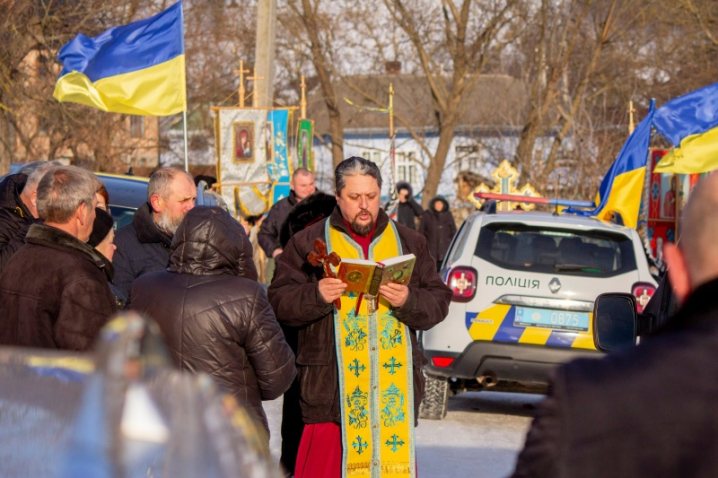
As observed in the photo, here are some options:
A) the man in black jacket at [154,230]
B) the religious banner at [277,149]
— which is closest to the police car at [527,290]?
the man in black jacket at [154,230]

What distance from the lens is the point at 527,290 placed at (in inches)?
316

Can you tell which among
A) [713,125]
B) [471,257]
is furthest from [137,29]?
[713,125]

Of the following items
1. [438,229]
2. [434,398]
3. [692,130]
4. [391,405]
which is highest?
[692,130]

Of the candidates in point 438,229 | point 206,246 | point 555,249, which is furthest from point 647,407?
point 438,229

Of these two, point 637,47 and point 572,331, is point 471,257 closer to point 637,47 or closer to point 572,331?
point 572,331

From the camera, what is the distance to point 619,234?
8.22 metres

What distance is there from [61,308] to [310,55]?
2971cm

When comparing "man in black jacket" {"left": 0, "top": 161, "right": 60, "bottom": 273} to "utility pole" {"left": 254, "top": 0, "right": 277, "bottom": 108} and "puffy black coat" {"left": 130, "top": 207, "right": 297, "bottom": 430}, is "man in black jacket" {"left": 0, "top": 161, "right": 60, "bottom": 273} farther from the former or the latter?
"utility pole" {"left": 254, "top": 0, "right": 277, "bottom": 108}

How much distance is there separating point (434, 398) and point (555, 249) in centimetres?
144

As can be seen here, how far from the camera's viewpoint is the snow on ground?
22.9 ft

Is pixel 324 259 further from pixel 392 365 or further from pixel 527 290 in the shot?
pixel 527 290

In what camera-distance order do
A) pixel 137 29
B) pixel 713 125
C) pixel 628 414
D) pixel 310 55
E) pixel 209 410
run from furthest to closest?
pixel 310 55 < pixel 137 29 < pixel 713 125 < pixel 628 414 < pixel 209 410

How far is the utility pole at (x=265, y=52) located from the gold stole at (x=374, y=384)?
48.7ft

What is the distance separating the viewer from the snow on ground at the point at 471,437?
698 cm
